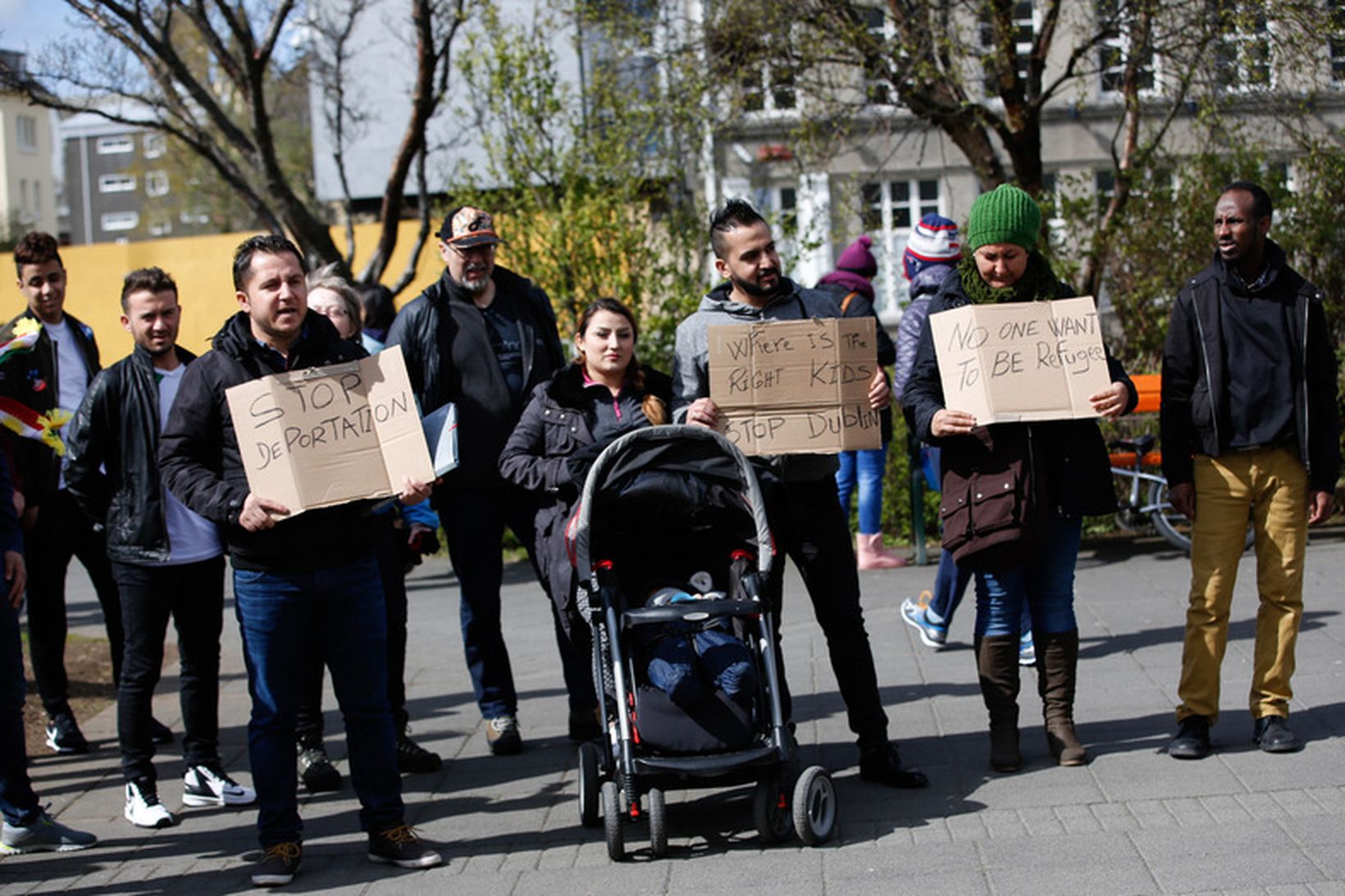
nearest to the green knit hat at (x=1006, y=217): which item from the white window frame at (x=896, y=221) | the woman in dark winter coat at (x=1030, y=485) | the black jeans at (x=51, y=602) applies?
the woman in dark winter coat at (x=1030, y=485)

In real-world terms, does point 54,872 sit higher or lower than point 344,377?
lower

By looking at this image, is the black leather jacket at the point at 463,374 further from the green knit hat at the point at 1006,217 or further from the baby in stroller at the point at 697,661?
the green knit hat at the point at 1006,217

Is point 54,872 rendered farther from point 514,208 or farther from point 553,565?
point 514,208

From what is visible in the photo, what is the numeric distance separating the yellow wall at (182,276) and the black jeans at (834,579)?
22125mm

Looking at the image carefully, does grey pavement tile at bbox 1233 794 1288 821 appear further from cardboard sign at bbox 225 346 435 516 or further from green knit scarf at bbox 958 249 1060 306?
cardboard sign at bbox 225 346 435 516

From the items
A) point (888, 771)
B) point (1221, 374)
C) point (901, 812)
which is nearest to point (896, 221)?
point (1221, 374)

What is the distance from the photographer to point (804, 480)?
5.96m

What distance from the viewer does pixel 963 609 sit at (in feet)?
31.0

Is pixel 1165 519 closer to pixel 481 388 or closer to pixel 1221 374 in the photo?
pixel 1221 374

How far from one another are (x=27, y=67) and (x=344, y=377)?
12422 millimetres

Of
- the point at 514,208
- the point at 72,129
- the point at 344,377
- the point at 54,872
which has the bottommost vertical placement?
the point at 54,872

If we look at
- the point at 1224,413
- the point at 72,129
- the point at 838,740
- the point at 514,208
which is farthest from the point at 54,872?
the point at 72,129

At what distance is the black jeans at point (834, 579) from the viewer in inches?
235

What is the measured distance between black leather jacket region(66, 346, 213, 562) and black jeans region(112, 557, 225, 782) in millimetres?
112
